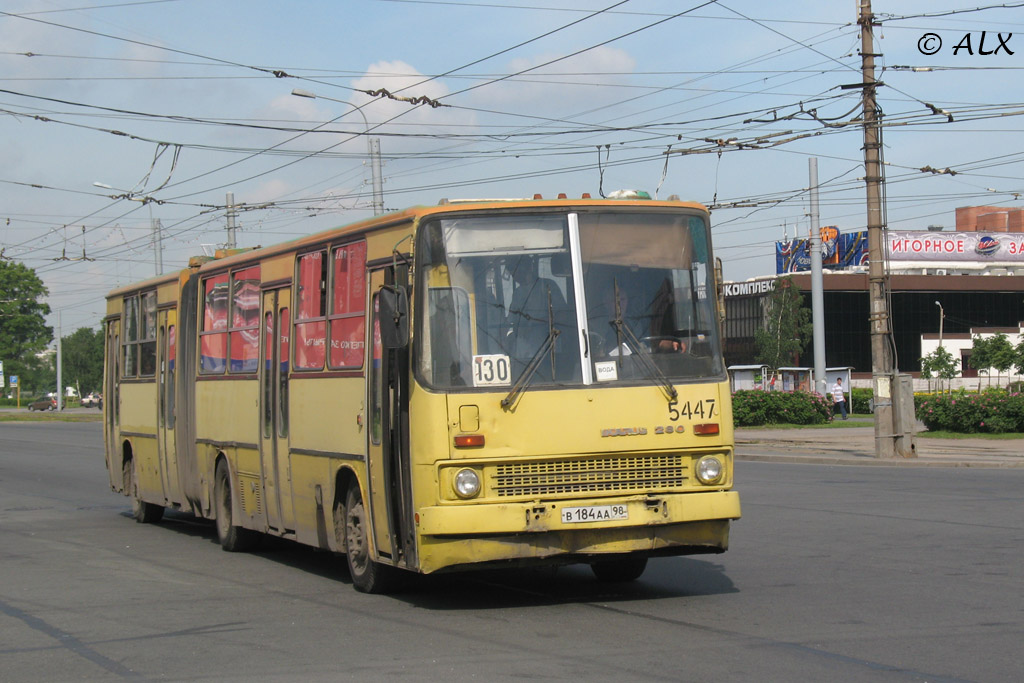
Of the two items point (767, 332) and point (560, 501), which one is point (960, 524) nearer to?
point (560, 501)

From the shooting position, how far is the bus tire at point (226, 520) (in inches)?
547

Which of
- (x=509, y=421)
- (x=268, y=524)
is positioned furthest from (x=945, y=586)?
(x=268, y=524)

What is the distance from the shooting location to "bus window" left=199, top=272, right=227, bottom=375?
14.3 m

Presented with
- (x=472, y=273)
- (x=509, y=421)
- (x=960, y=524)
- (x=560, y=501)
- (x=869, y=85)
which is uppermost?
(x=869, y=85)

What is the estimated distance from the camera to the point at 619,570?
1074 cm

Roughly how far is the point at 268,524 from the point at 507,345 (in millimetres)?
4510

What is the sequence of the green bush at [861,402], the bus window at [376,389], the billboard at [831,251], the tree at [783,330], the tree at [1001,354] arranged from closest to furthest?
1. the bus window at [376,389]
2. the green bush at [861,402]
3. the tree at [783,330]
4. the tree at [1001,354]
5. the billboard at [831,251]

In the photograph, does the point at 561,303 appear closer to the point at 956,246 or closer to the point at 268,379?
the point at 268,379

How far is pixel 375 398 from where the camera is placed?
32.9ft

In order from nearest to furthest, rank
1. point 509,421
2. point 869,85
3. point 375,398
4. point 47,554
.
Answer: point 509,421
point 375,398
point 47,554
point 869,85

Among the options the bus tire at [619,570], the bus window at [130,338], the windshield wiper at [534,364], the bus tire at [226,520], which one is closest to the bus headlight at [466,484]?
the windshield wiper at [534,364]

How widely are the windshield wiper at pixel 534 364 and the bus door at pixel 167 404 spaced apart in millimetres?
7830

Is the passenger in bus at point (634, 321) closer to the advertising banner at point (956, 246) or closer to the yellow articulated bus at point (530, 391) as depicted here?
the yellow articulated bus at point (530, 391)

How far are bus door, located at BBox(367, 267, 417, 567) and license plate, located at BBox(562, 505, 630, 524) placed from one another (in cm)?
110
